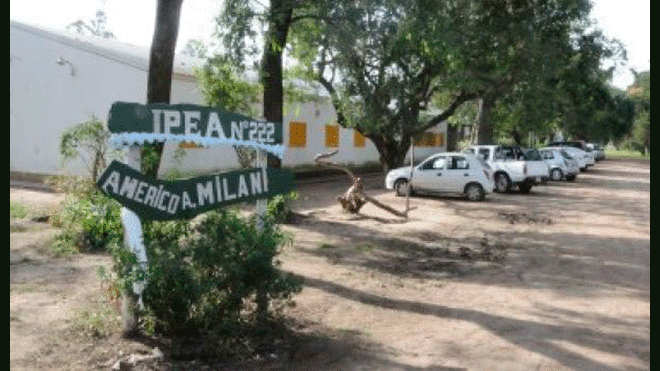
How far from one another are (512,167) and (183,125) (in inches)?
699

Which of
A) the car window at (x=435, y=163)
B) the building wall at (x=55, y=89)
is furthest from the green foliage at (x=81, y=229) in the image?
the car window at (x=435, y=163)

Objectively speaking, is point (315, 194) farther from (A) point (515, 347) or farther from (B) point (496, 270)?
(A) point (515, 347)

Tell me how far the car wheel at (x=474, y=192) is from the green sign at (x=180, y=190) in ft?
44.3

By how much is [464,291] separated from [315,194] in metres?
12.4

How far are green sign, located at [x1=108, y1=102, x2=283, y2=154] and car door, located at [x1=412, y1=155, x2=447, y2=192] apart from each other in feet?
43.9

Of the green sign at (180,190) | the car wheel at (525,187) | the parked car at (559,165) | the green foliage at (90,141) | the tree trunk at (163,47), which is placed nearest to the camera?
the green sign at (180,190)

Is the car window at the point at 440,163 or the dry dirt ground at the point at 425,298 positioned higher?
the car window at the point at 440,163

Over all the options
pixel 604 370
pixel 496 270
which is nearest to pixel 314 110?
pixel 496 270

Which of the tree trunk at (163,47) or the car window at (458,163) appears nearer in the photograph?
the tree trunk at (163,47)

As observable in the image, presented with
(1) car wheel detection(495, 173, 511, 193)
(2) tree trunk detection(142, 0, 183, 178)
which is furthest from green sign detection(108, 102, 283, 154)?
(1) car wheel detection(495, 173, 511, 193)

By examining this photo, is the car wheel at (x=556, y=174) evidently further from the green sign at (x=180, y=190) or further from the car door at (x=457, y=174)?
the green sign at (x=180, y=190)

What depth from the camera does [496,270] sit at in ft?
32.2

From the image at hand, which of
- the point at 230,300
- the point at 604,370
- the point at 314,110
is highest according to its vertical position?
the point at 314,110

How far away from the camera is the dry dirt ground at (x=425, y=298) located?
579 cm
